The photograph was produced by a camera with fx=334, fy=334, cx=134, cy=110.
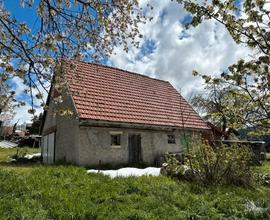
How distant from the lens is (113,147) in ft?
61.0

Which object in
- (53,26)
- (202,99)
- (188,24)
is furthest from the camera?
(202,99)

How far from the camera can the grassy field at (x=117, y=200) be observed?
680cm

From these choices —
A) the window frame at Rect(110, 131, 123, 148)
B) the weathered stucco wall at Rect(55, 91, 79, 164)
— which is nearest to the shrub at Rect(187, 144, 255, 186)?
the window frame at Rect(110, 131, 123, 148)

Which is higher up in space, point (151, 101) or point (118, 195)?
point (151, 101)

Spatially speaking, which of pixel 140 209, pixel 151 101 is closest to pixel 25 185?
pixel 140 209

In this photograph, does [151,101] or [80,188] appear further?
[151,101]

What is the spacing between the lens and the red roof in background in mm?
18516

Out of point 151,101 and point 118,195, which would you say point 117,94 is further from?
point 118,195

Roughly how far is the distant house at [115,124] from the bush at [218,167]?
5027mm

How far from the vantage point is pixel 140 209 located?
7.40 m

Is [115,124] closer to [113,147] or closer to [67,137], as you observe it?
[113,147]

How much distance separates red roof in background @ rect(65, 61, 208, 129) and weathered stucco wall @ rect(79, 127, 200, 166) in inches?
29.2

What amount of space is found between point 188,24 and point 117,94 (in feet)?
46.9

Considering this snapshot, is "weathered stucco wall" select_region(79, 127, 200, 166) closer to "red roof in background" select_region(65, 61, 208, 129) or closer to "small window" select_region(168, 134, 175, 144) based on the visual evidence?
"small window" select_region(168, 134, 175, 144)
